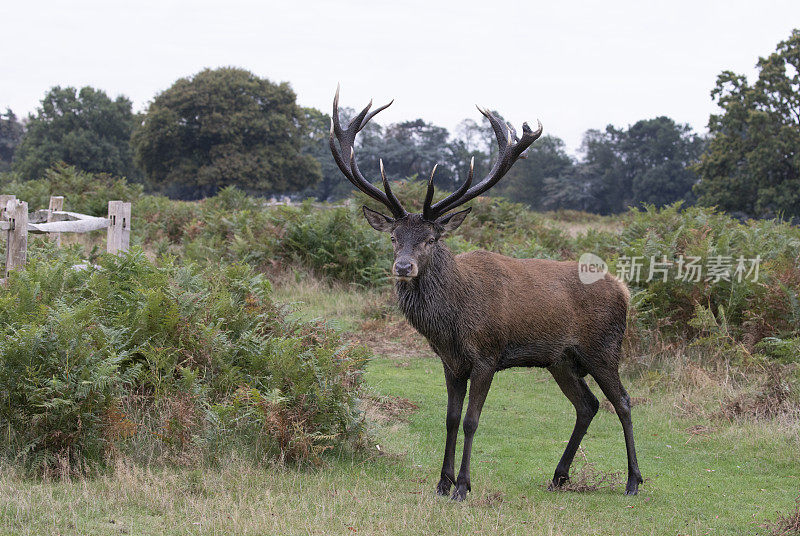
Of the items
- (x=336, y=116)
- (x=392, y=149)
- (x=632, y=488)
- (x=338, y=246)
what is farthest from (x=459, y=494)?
(x=392, y=149)

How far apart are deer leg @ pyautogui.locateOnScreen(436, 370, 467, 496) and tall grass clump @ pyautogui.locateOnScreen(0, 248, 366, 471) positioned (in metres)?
1.07

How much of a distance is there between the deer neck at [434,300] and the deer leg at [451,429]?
44cm

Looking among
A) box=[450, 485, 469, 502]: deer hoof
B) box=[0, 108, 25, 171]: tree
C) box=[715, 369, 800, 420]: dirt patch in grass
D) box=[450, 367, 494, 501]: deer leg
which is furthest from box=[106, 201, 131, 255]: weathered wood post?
box=[0, 108, 25, 171]: tree

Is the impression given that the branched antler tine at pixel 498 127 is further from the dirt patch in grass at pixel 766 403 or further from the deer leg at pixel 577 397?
the dirt patch in grass at pixel 766 403

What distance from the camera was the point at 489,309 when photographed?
6.41 metres

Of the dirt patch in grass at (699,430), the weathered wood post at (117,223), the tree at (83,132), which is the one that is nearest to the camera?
the dirt patch in grass at (699,430)

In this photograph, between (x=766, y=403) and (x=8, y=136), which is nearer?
(x=766, y=403)

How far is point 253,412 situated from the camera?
21.3 ft

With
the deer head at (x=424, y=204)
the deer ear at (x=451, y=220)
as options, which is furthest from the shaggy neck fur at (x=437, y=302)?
the deer ear at (x=451, y=220)

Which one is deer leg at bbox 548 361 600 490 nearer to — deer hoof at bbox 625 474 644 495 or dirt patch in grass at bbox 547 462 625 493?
dirt patch in grass at bbox 547 462 625 493

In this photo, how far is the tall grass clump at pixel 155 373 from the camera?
6.00 meters

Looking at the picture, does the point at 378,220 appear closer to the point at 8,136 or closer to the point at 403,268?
the point at 403,268

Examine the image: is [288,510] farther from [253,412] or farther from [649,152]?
[649,152]

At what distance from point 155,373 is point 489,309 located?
323cm
